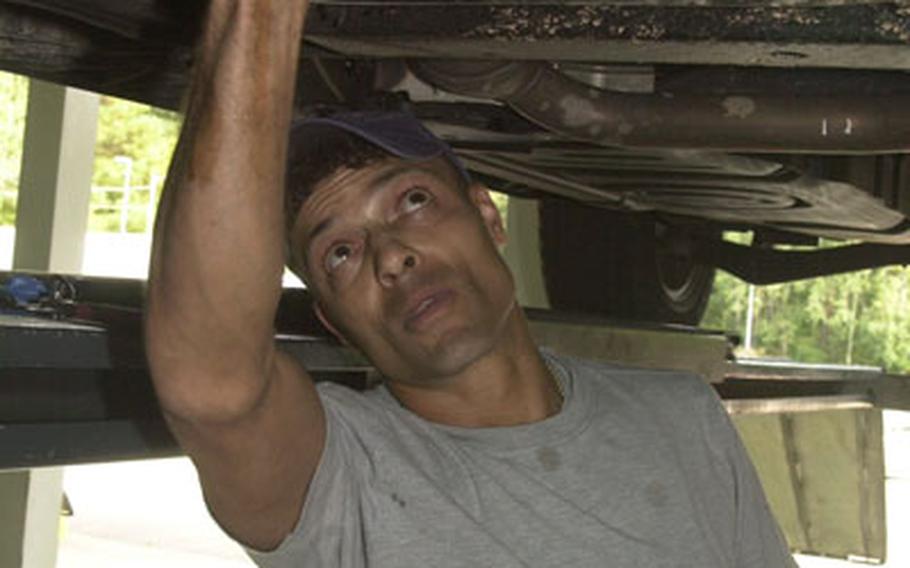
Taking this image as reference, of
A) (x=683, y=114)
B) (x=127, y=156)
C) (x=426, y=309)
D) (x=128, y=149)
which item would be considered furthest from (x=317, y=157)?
(x=128, y=149)

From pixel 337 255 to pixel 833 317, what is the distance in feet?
62.5

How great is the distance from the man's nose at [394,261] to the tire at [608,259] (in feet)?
7.57

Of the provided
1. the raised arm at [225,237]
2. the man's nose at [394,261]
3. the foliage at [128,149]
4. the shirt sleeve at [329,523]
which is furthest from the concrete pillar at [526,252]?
the foliage at [128,149]

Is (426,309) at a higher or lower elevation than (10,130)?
higher

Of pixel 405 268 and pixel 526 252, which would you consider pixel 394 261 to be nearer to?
pixel 405 268

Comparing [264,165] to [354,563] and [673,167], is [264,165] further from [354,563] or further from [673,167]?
[673,167]

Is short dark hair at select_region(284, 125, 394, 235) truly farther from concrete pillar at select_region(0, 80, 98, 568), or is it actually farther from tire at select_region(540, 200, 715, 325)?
concrete pillar at select_region(0, 80, 98, 568)

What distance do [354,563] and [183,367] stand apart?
33 cm

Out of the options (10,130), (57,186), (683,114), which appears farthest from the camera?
(10,130)

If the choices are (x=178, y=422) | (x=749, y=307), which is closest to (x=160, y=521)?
(x=178, y=422)

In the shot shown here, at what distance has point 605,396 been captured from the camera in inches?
70.6

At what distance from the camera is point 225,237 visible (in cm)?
126

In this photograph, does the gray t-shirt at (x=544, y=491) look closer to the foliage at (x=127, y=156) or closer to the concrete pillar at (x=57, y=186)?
the concrete pillar at (x=57, y=186)

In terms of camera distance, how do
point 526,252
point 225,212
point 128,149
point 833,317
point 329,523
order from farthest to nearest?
point 833,317 → point 128,149 → point 526,252 → point 329,523 → point 225,212
